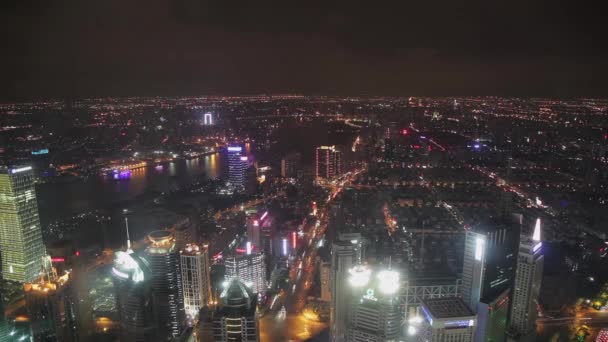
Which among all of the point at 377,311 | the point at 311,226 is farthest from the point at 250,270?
the point at 377,311

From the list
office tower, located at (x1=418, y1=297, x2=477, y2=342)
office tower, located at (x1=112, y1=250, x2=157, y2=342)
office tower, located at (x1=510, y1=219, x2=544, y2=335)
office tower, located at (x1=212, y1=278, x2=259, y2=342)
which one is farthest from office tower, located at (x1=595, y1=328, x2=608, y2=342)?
office tower, located at (x1=112, y1=250, x2=157, y2=342)

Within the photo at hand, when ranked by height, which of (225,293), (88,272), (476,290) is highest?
(225,293)

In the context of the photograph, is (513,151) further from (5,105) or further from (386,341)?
(5,105)

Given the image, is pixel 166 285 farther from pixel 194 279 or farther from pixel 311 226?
pixel 311 226

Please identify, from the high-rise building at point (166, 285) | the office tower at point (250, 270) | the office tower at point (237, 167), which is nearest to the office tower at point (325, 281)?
the office tower at point (250, 270)

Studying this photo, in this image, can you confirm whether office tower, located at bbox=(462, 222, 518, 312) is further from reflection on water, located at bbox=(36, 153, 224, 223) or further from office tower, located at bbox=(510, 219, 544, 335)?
reflection on water, located at bbox=(36, 153, 224, 223)

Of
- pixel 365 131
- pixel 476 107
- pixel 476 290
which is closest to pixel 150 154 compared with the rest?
pixel 365 131
